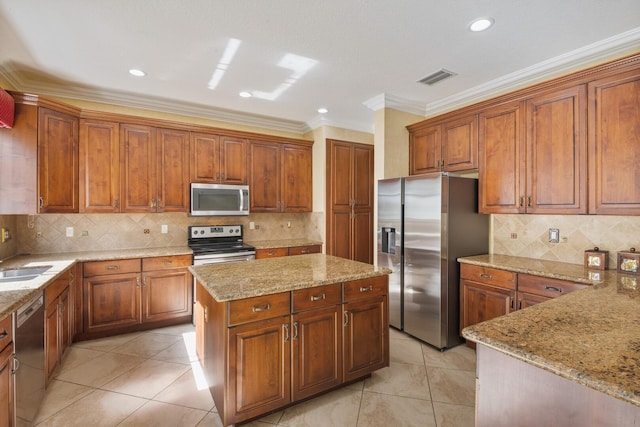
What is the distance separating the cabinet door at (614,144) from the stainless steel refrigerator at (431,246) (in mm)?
981

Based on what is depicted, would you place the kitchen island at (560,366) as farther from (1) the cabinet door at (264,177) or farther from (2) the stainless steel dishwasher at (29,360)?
(1) the cabinet door at (264,177)

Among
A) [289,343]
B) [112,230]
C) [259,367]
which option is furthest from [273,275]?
[112,230]

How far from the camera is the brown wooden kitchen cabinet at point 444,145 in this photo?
10.6 feet

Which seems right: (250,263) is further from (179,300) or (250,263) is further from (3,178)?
(3,178)

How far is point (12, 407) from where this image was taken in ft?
5.24

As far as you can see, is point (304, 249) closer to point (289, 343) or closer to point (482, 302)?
point (482, 302)

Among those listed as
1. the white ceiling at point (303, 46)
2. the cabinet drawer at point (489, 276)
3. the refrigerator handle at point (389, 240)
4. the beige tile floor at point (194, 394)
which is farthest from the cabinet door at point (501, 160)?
the beige tile floor at point (194, 394)

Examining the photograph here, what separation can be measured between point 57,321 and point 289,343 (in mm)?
1931

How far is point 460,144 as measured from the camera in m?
3.35

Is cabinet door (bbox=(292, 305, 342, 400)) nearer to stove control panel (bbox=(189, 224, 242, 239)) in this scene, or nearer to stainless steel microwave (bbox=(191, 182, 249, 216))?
stainless steel microwave (bbox=(191, 182, 249, 216))

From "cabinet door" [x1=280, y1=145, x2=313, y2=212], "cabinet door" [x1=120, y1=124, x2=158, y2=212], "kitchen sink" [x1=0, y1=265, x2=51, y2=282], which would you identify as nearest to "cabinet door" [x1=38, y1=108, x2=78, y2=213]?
"cabinet door" [x1=120, y1=124, x2=158, y2=212]

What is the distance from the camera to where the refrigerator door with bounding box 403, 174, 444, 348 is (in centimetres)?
300

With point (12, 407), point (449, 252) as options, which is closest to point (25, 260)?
point (12, 407)

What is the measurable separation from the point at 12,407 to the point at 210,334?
991 mm
